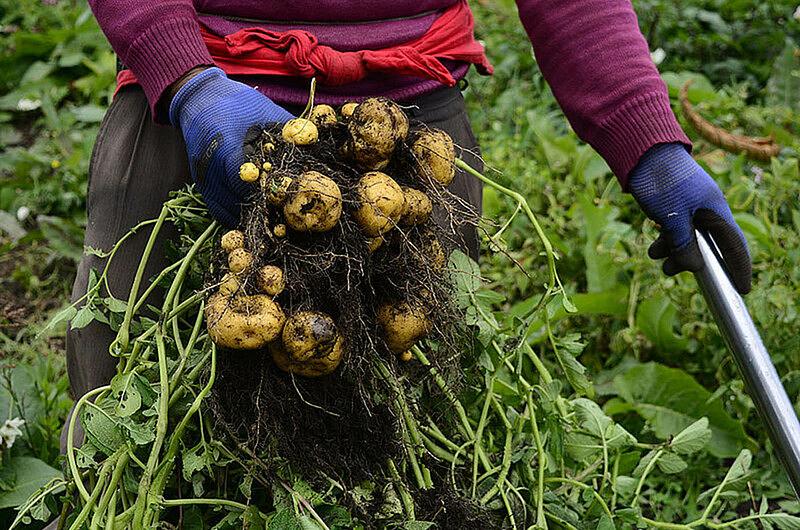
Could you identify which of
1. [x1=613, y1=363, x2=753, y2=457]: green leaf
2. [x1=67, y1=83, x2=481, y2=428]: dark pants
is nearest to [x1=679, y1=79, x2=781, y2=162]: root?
[x1=613, y1=363, x2=753, y2=457]: green leaf

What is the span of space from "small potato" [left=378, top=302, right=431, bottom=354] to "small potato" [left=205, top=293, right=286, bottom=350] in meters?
0.15

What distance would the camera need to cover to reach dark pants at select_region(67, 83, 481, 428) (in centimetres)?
164

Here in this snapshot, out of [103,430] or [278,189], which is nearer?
[278,189]

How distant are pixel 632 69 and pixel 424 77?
14.8 inches

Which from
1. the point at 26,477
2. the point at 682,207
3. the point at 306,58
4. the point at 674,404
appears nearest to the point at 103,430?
the point at 306,58

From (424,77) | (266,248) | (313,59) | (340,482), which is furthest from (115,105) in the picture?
(340,482)

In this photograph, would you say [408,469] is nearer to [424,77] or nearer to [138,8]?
[424,77]

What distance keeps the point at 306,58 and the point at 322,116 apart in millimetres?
287

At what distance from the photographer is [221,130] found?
1.32 meters

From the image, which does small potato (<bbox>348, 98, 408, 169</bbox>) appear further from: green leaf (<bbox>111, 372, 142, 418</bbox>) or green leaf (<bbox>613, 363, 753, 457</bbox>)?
green leaf (<bbox>613, 363, 753, 457</bbox>)

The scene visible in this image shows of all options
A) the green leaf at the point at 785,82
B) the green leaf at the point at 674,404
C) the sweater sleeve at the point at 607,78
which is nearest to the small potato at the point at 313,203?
the sweater sleeve at the point at 607,78

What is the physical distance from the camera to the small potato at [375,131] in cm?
121

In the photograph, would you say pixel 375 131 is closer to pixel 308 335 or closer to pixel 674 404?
pixel 308 335

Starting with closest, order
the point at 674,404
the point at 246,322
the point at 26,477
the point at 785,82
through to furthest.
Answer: the point at 246,322 < the point at 26,477 < the point at 674,404 < the point at 785,82
